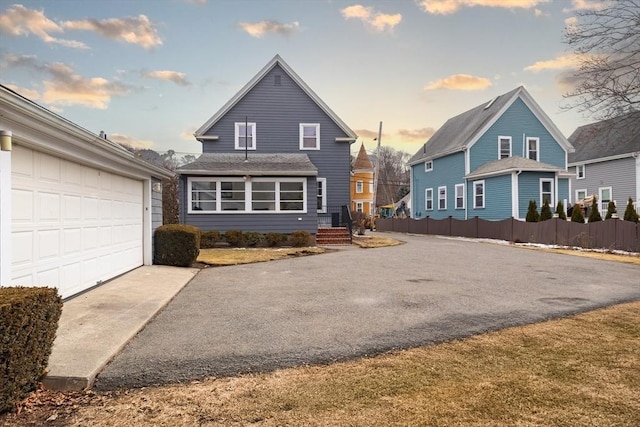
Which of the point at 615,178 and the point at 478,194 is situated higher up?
the point at 615,178

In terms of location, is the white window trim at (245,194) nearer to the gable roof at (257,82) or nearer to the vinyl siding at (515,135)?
the gable roof at (257,82)

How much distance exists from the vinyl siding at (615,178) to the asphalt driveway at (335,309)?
61.4 feet

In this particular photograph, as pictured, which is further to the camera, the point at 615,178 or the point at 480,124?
the point at 615,178

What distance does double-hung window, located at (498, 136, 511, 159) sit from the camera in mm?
24688

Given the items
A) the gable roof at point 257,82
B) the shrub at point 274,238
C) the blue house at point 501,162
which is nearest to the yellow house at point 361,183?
the blue house at point 501,162

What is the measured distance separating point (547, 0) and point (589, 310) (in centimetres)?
1290

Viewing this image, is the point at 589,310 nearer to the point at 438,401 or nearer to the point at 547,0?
the point at 438,401

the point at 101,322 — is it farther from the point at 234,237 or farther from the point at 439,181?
the point at 439,181

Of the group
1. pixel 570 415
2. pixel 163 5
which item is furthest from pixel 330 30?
pixel 570 415

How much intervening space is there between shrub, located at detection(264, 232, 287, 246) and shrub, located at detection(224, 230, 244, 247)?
Result: 1.09m

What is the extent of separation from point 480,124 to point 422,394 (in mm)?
24443

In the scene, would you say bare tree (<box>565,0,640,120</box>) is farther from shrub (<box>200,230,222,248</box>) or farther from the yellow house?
the yellow house

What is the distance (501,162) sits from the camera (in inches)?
912

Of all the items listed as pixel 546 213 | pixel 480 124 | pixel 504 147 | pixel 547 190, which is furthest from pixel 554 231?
pixel 480 124
